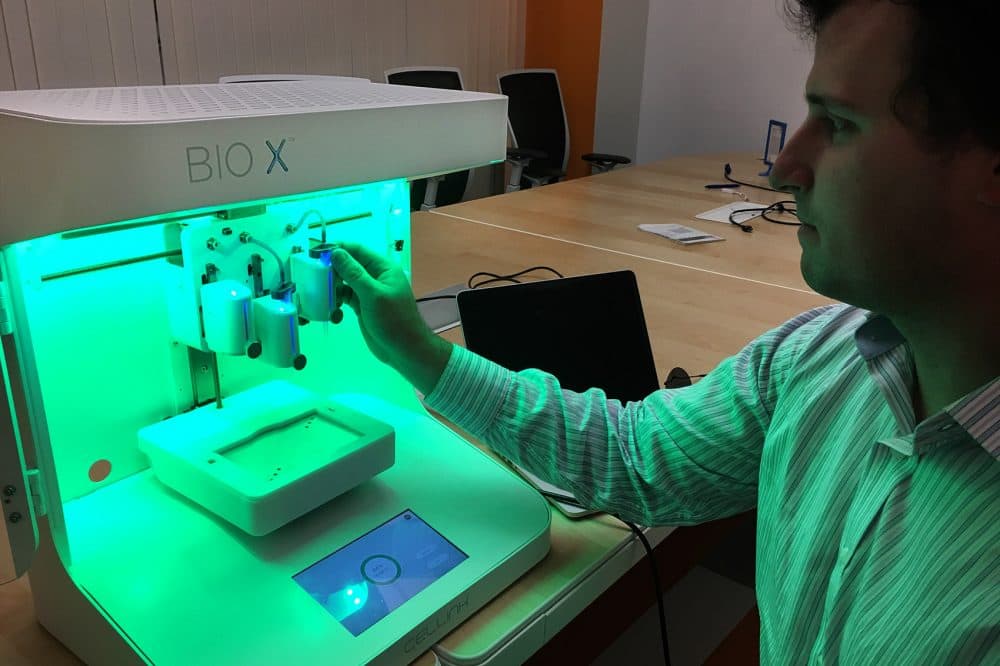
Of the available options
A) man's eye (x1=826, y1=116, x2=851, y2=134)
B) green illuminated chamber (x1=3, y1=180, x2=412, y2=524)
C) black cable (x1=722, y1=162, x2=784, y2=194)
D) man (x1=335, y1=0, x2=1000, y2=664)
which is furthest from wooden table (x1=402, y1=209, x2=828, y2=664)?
black cable (x1=722, y1=162, x2=784, y2=194)

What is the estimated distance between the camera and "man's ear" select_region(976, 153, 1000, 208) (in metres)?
0.51

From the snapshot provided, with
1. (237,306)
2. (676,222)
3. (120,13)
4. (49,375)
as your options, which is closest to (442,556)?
(237,306)

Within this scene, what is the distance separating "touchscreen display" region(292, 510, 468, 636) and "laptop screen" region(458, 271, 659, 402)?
314 mm

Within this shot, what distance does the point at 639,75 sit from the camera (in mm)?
4359

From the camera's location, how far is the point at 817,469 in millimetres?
739

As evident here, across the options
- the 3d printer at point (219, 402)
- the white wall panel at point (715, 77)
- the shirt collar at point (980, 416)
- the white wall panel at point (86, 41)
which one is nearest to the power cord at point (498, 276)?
the 3d printer at point (219, 402)

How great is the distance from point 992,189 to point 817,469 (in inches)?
12.6

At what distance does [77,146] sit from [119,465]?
0.42 m

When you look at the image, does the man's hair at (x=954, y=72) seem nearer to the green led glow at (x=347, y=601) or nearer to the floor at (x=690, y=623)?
the green led glow at (x=347, y=601)

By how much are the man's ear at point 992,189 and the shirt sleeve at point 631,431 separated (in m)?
0.33

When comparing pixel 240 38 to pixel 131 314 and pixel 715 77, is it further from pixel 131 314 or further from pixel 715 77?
pixel 131 314

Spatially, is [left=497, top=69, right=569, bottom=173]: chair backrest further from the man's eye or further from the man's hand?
the man's eye

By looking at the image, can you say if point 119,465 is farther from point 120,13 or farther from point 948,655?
point 120,13

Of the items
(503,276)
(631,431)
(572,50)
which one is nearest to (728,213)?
(503,276)
